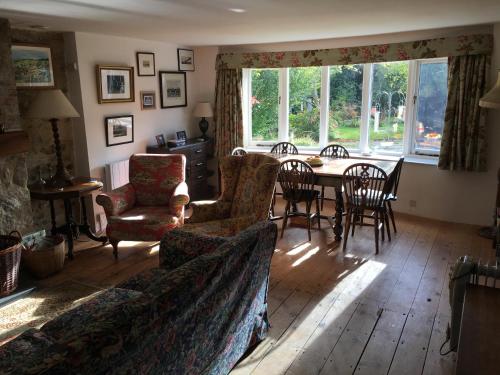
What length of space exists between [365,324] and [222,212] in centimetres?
154

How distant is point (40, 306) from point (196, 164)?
3.05 metres

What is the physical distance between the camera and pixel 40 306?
10.2 ft

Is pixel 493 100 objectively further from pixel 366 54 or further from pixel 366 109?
pixel 366 109

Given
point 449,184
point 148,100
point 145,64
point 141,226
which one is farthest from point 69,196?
point 449,184

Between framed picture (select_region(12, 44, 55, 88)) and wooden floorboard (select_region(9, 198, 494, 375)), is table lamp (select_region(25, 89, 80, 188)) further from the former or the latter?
wooden floorboard (select_region(9, 198, 494, 375))

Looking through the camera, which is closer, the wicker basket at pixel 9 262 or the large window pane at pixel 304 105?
the wicker basket at pixel 9 262

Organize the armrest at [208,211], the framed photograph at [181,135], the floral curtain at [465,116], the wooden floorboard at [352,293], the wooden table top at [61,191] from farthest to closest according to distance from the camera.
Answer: the framed photograph at [181,135]
the floral curtain at [465,116]
the wooden table top at [61,191]
the armrest at [208,211]
the wooden floorboard at [352,293]

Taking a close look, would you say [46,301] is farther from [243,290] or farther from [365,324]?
[365,324]

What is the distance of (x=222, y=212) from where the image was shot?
3703mm

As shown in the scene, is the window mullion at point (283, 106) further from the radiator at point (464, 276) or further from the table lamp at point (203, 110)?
the radiator at point (464, 276)

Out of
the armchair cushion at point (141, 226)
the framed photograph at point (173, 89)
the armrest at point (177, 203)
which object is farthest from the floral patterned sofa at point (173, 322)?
the framed photograph at point (173, 89)

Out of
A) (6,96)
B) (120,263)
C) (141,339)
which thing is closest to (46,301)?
(120,263)

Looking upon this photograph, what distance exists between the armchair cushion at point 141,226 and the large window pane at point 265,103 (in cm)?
270

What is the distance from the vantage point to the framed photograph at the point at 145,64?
16.6 feet
